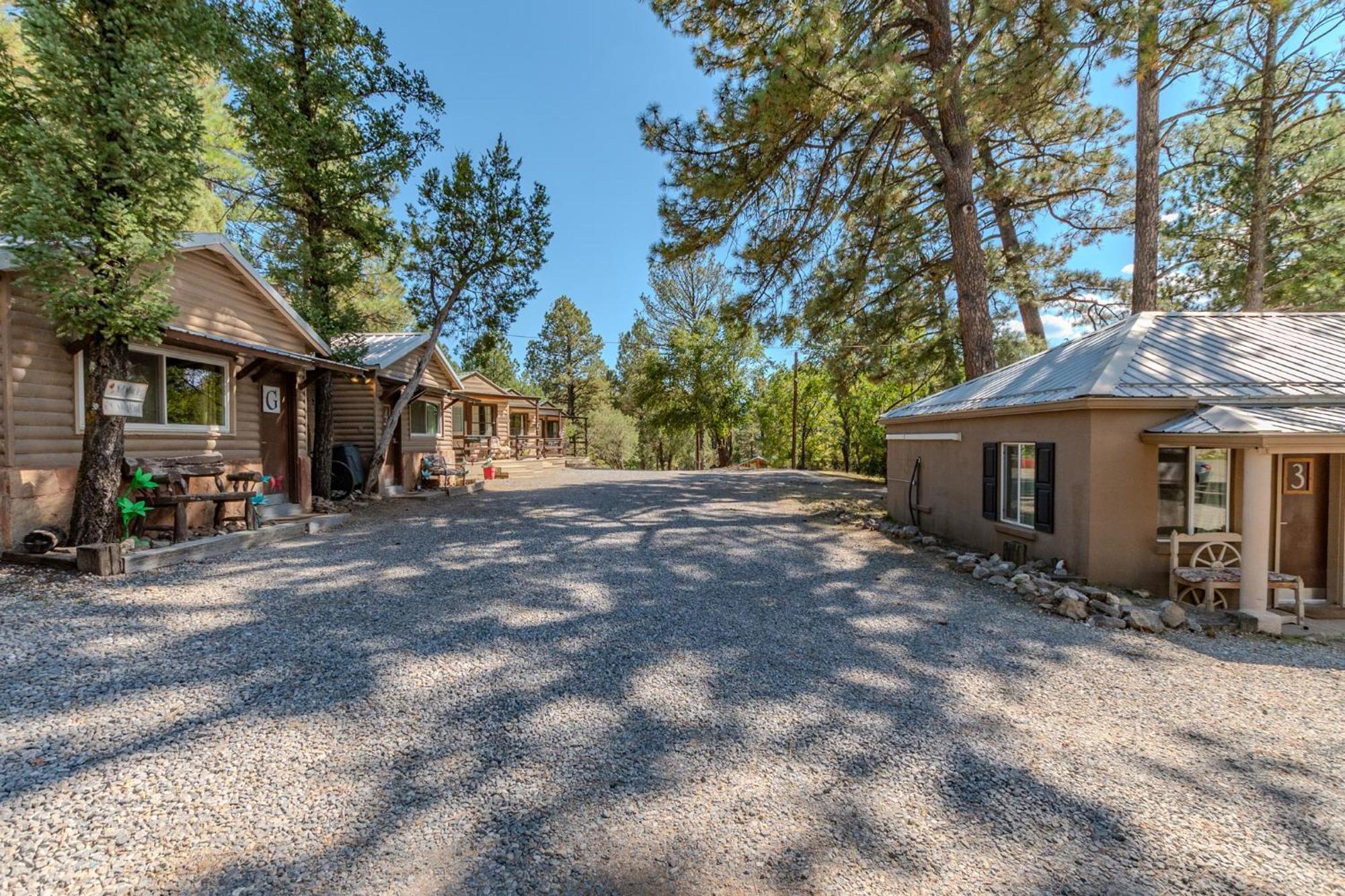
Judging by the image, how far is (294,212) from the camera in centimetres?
1056

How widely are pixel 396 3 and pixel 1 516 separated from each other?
10628 mm

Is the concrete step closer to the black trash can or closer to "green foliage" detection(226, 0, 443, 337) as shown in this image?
the black trash can

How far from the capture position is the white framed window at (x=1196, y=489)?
589 cm

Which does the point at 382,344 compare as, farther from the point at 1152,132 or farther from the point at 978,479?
the point at 1152,132

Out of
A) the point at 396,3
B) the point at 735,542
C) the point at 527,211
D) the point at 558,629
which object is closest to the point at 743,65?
the point at 527,211

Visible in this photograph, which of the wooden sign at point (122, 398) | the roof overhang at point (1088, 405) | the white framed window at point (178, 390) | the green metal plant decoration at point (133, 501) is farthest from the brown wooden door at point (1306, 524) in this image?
the white framed window at point (178, 390)

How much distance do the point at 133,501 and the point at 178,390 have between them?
1.85m

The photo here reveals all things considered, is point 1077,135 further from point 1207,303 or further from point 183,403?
point 183,403

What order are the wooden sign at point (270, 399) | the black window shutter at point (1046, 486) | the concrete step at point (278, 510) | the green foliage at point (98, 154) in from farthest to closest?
the wooden sign at point (270, 399)
the concrete step at point (278, 510)
the black window shutter at point (1046, 486)
the green foliage at point (98, 154)

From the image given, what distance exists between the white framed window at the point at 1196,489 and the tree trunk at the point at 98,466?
11447 mm

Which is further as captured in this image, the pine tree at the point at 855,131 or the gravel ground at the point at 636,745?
the pine tree at the point at 855,131

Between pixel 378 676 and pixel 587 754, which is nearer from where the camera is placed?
pixel 587 754

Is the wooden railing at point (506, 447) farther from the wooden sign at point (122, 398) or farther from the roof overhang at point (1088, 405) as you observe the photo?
the roof overhang at point (1088, 405)

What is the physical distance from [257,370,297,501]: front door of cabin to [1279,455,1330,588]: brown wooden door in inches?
533
